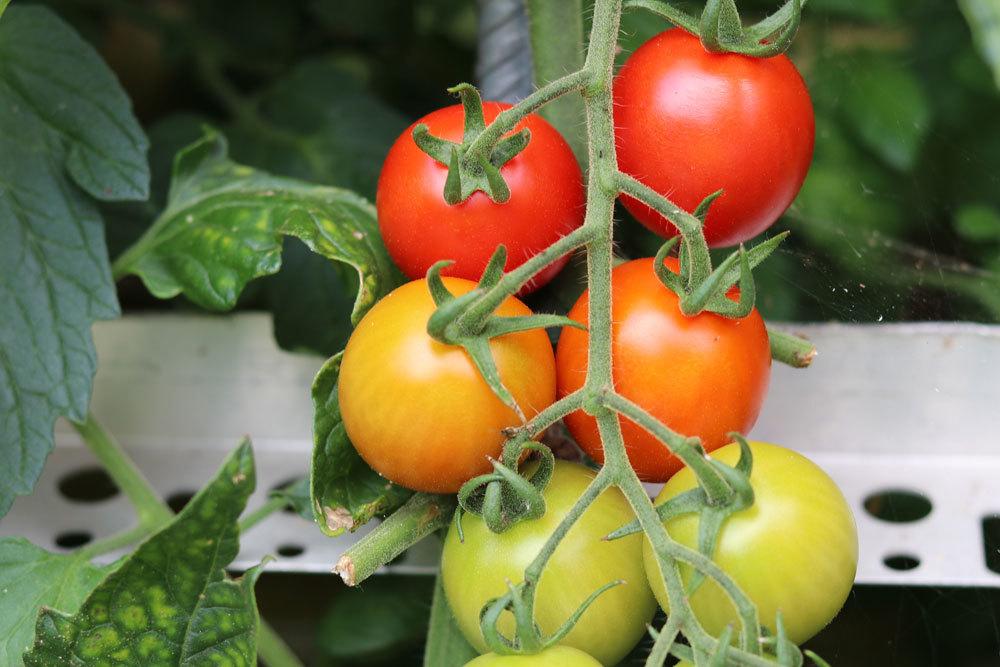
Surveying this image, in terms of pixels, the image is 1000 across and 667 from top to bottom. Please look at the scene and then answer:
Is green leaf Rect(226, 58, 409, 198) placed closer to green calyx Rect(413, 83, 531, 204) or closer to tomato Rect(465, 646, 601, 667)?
green calyx Rect(413, 83, 531, 204)

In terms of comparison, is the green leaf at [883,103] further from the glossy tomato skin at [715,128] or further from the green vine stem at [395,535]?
the green vine stem at [395,535]

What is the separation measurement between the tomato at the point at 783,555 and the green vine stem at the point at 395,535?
12 centimetres

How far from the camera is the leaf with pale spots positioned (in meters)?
0.57

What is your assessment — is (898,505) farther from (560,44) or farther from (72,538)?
(72,538)

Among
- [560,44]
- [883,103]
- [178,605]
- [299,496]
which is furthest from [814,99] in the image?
[178,605]

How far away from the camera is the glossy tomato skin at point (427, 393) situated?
454 millimetres

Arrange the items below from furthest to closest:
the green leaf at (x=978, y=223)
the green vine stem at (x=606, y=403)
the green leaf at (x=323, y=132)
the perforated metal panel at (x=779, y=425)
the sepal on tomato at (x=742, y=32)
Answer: the green leaf at (x=323, y=132) < the green leaf at (x=978, y=223) < the perforated metal panel at (x=779, y=425) < the sepal on tomato at (x=742, y=32) < the green vine stem at (x=606, y=403)

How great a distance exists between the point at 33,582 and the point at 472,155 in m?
0.33

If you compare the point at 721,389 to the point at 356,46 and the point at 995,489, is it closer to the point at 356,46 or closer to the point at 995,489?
the point at 995,489

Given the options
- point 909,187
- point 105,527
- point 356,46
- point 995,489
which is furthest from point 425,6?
point 995,489

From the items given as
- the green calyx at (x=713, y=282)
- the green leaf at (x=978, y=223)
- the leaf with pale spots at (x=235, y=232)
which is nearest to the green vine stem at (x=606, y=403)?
the green calyx at (x=713, y=282)

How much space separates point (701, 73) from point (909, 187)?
15.9 inches

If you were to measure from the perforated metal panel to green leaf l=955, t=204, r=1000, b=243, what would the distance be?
0.38ft

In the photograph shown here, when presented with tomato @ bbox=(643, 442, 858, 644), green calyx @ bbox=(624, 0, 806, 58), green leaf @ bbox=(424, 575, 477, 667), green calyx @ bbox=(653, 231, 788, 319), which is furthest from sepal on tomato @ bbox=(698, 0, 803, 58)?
green leaf @ bbox=(424, 575, 477, 667)
